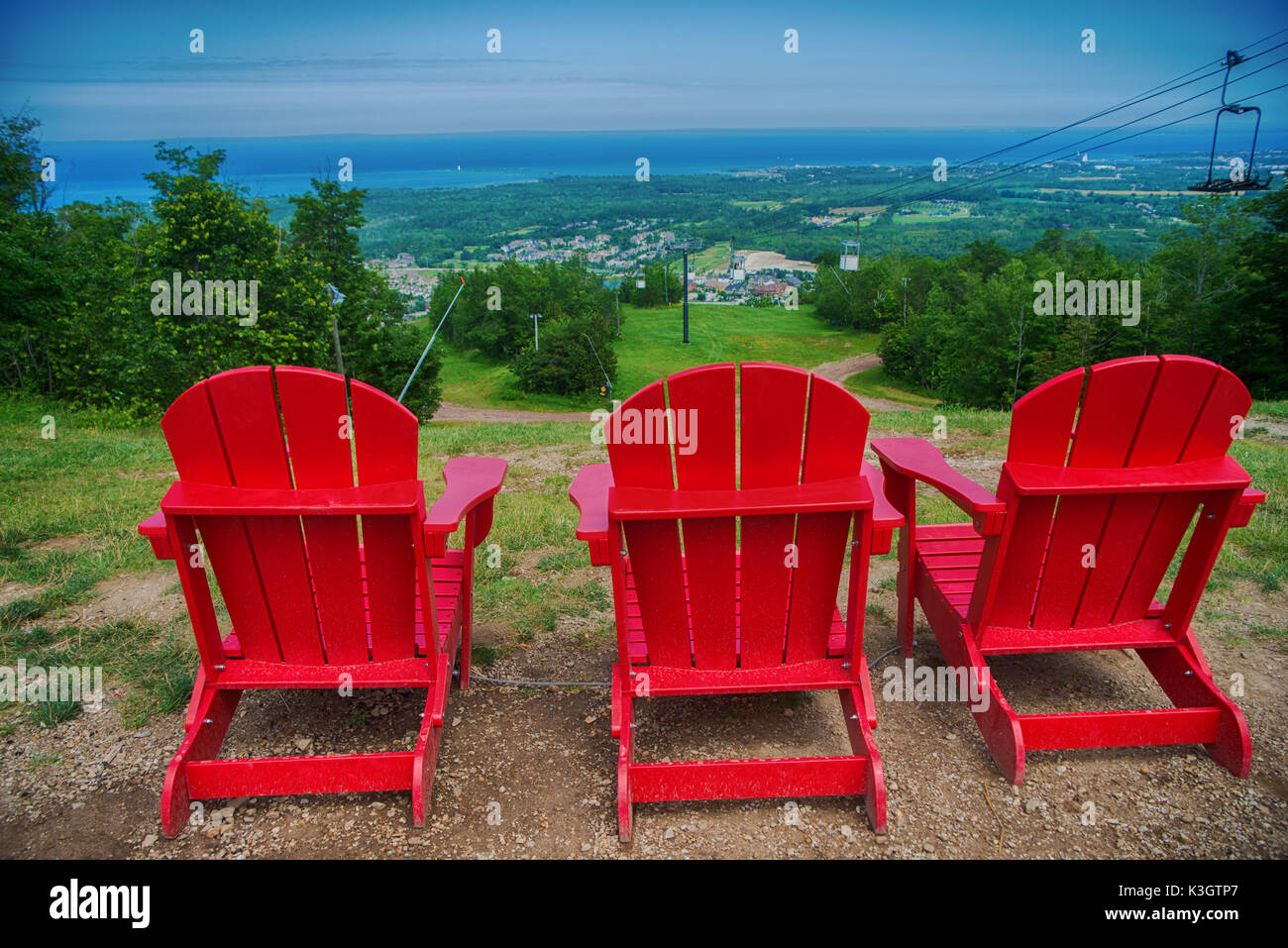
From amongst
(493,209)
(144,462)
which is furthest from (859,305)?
(144,462)

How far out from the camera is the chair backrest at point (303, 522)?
215 cm

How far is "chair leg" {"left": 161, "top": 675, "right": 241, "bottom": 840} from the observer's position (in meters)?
2.28

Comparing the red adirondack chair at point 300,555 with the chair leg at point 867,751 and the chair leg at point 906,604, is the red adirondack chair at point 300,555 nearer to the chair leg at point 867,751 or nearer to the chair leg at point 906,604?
the chair leg at point 867,751

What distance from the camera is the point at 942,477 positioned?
257 cm

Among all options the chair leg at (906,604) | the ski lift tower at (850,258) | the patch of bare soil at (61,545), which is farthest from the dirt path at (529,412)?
the chair leg at (906,604)

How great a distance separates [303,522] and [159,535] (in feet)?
1.56

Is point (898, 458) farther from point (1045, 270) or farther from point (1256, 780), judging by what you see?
point (1045, 270)

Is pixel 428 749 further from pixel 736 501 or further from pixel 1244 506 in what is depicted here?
pixel 1244 506

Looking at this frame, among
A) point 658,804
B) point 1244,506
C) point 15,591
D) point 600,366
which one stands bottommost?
point 600,366

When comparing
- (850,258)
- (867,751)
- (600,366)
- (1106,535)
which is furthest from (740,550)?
(600,366)

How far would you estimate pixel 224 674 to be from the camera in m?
2.51

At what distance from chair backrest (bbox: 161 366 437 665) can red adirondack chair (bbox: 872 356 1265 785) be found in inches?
71.0

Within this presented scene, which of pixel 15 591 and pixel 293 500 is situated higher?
pixel 293 500

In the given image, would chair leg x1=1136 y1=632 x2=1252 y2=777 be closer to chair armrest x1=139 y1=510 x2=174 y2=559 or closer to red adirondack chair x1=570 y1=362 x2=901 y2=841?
red adirondack chair x1=570 y1=362 x2=901 y2=841
